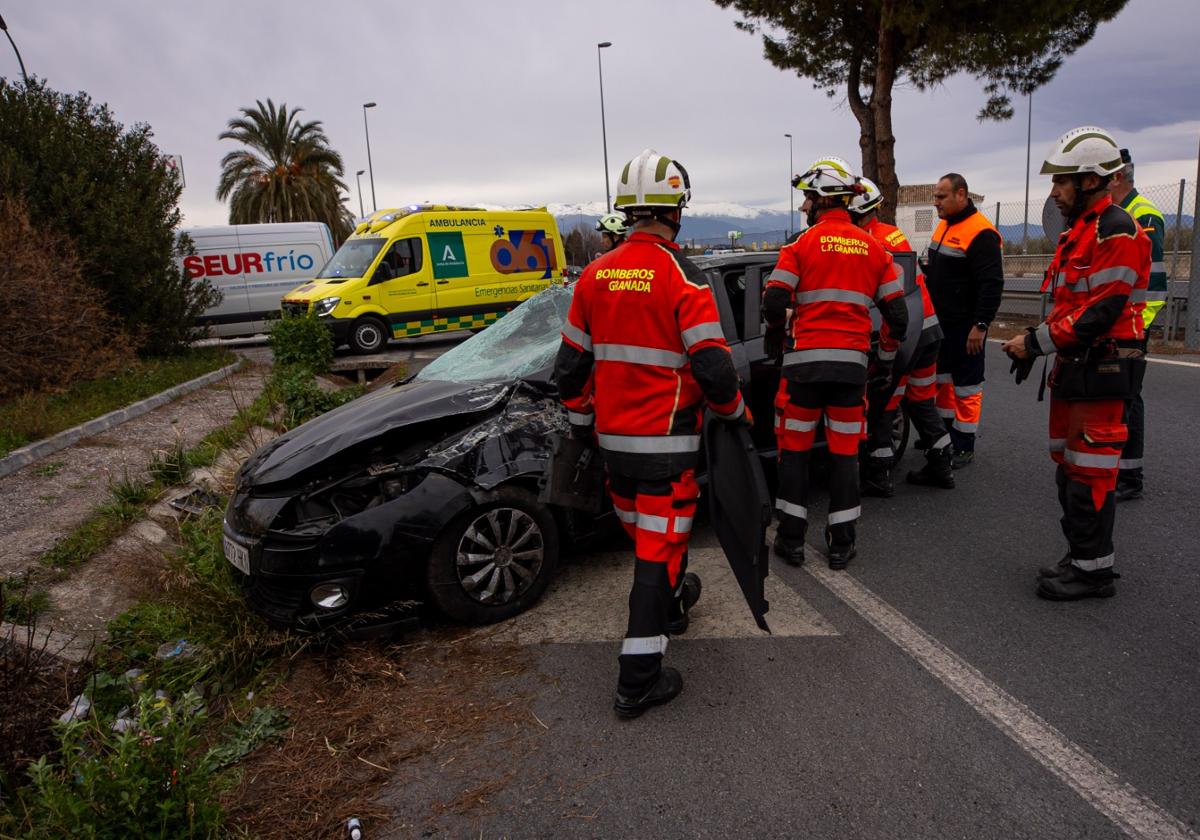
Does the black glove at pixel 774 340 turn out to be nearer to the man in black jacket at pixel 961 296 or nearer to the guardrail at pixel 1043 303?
the man in black jacket at pixel 961 296

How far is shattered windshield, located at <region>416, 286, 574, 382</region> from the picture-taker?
13.2 ft

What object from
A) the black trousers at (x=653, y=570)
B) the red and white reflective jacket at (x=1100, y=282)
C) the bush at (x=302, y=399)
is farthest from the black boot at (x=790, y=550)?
the bush at (x=302, y=399)

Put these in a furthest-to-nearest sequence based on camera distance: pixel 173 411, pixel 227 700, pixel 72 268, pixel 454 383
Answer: pixel 72 268 < pixel 173 411 < pixel 454 383 < pixel 227 700

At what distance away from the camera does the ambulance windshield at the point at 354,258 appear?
45.3 feet

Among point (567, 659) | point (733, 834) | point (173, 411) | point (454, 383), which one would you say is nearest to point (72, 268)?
point (173, 411)

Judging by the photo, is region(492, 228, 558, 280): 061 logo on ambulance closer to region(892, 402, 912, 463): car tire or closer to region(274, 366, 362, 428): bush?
region(274, 366, 362, 428): bush

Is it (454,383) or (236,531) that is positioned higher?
(454,383)

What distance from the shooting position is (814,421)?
3.92 m

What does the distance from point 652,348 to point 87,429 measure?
20.8 ft

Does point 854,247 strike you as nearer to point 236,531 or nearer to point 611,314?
point 611,314

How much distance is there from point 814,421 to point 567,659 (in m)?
1.72

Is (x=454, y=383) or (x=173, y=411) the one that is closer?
(x=454, y=383)

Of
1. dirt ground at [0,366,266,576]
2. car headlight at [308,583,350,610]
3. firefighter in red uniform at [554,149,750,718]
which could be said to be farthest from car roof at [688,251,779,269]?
dirt ground at [0,366,266,576]

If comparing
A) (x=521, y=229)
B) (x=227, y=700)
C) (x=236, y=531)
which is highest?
(x=521, y=229)
